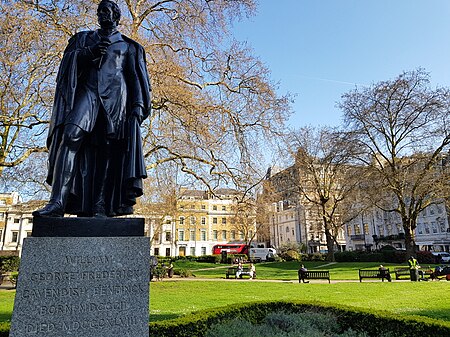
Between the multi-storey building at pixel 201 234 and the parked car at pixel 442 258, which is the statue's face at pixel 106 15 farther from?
the multi-storey building at pixel 201 234

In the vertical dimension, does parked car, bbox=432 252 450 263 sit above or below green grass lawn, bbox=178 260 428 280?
above

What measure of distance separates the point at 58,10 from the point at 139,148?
41.1 ft

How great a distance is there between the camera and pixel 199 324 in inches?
244

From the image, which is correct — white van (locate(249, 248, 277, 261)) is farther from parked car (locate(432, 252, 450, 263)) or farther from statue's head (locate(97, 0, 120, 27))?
statue's head (locate(97, 0, 120, 27))

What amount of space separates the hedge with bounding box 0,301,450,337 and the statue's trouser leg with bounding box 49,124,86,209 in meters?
3.19

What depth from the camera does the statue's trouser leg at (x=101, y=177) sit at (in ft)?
13.2

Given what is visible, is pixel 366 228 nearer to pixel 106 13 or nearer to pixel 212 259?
pixel 212 259

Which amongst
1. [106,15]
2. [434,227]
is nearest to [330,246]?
[434,227]

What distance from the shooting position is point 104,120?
4125 millimetres

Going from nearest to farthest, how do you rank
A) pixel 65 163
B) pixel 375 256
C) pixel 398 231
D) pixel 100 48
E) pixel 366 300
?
pixel 65 163 < pixel 100 48 < pixel 366 300 < pixel 375 256 < pixel 398 231

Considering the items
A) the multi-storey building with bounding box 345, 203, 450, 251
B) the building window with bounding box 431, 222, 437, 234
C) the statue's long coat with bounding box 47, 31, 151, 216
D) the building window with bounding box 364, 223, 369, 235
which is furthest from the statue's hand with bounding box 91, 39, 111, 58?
the building window with bounding box 364, 223, 369, 235

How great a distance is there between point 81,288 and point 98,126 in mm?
1913

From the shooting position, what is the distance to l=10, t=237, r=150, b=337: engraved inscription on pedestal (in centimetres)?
308

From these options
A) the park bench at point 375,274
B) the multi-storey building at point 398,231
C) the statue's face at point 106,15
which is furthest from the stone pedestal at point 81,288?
the multi-storey building at point 398,231
